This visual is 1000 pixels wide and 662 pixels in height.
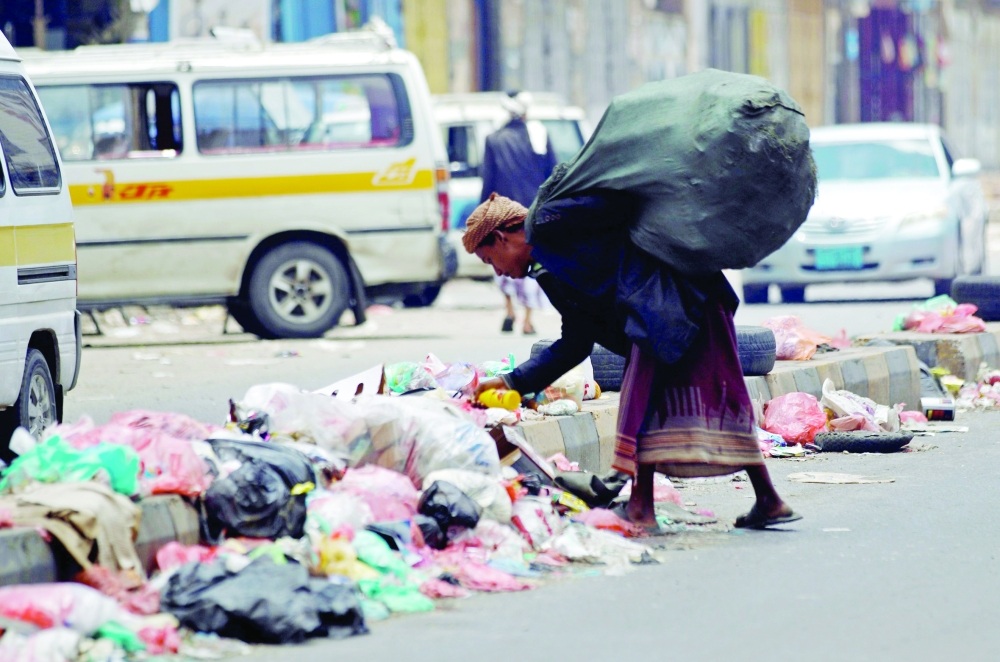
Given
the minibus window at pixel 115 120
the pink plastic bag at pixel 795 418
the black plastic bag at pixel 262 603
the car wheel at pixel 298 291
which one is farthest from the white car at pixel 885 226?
the black plastic bag at pixel 262 603

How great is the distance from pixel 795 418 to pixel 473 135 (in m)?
9.98

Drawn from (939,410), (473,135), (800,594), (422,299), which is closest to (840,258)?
(422,299)

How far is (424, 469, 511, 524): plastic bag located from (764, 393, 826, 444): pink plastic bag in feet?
8.86

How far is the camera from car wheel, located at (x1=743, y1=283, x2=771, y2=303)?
15.8 metres

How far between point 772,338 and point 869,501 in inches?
80.0

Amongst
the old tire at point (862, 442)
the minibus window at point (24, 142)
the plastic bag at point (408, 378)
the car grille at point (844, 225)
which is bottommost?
the old tire at point (862, 442)

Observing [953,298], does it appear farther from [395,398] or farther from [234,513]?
[234,513]

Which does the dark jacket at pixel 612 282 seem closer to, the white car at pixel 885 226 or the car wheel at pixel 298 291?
the car wheel at pixel 298 291

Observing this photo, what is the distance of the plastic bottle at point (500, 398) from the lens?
5816 millimetres

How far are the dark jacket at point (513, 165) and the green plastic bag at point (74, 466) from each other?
8.85 m

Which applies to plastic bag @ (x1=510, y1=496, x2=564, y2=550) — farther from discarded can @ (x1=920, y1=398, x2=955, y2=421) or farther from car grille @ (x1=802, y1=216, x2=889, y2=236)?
car grille @ (x1=802, y1=216, x2=889, y2=236)

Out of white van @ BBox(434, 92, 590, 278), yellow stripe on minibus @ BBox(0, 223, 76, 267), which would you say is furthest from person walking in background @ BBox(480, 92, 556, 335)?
yellow stripe on minibus @ BBox(0, 223, 76, 267)

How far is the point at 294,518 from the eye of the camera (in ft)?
15.9

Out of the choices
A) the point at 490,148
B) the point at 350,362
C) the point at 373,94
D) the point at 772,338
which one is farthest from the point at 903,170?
the point at 772,338
